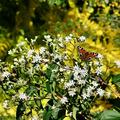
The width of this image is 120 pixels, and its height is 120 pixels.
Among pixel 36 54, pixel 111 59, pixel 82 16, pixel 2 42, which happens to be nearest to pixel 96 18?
pixel 82 16

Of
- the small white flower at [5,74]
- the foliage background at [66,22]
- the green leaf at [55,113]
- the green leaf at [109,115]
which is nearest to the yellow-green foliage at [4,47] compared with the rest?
the foliage background at [66,22]

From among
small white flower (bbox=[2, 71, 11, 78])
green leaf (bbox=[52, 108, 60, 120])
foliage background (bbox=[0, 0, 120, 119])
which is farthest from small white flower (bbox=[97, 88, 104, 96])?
foliage background (bbox=[0, 0, 120, 119])

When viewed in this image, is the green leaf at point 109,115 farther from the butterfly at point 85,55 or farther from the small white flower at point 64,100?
the butterfly at point 85,55

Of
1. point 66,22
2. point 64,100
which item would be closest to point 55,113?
point 64,100

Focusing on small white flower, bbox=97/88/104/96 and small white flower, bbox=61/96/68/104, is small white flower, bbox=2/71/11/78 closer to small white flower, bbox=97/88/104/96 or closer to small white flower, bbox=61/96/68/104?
small white flower, bbox=61/96/68/104

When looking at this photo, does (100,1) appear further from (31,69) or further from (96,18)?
(31,69)

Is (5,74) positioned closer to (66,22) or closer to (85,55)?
(85,55)

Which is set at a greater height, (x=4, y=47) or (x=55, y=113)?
(x=4, y=47)

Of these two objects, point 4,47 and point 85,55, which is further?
point 4,47

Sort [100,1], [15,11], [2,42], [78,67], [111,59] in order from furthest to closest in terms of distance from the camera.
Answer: [15,11] → [2,42] → [100,1] → [111,59] → [78,67]
